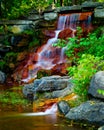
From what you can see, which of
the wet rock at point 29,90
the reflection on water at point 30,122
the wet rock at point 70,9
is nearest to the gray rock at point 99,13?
the wet rock at point 70,9

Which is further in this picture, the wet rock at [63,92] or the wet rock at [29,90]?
the wet rock at [29,90]

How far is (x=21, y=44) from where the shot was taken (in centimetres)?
2442

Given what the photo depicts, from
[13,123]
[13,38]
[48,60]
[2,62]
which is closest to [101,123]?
[13,123]

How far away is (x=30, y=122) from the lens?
9688mm

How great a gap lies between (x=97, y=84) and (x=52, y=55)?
12.4 m

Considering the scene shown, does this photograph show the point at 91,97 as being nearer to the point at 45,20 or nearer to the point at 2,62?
the point at 2,62

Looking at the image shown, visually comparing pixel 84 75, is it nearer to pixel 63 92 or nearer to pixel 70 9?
pixel 63 92

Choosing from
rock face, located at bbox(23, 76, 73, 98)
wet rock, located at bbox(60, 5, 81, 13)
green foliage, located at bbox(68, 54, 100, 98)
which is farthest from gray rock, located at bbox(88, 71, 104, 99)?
wet rock, located at bbox(60, 5, 81, 13)

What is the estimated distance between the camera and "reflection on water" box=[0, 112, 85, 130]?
915 cm

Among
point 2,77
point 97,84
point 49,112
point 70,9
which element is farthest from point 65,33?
point 97,84

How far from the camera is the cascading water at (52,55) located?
2113 cm

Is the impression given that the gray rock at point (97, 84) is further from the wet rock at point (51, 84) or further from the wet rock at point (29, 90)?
the wet rock at point (29, 90)

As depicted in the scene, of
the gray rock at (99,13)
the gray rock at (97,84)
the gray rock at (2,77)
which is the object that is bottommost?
the gray rock at (2,77)

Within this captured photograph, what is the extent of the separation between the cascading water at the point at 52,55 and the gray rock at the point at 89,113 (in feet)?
31.8
